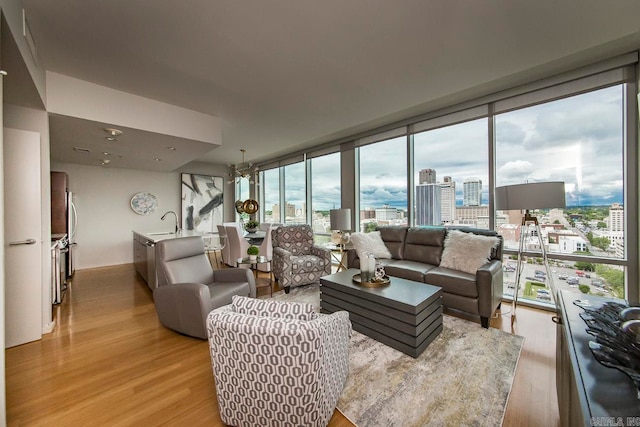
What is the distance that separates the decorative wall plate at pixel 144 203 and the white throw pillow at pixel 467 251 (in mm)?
6955

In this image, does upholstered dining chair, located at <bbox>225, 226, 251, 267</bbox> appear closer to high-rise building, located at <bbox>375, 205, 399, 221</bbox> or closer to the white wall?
high-rise building, located at <bbox>375, 205, 399, 221</bbox>

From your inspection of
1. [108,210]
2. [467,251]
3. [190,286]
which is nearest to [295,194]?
[108,210]

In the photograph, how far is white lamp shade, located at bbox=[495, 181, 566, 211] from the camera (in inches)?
96.7

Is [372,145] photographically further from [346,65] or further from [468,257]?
[468,257]

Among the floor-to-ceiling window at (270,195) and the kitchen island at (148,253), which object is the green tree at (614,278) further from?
the floor-to-ceiling window at (270,195)

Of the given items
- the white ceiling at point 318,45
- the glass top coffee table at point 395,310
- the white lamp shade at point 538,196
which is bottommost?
the glass top coffee table at point 395,310

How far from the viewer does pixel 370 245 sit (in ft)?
13.0

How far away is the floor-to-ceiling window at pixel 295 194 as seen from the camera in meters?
6.72

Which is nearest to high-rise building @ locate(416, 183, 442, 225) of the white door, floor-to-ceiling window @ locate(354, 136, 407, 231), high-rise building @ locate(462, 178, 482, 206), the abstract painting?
floor-to-ceiling window @ locate(354, 136, 407, 231)

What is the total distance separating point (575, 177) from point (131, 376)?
500 cm

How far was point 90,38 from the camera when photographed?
7.25 ft

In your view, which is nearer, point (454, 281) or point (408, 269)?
point (454, 281)

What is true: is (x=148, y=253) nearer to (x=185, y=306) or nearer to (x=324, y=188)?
(x=185, y=306)

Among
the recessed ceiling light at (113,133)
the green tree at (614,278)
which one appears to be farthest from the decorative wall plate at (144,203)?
the green tree at (614,278)
